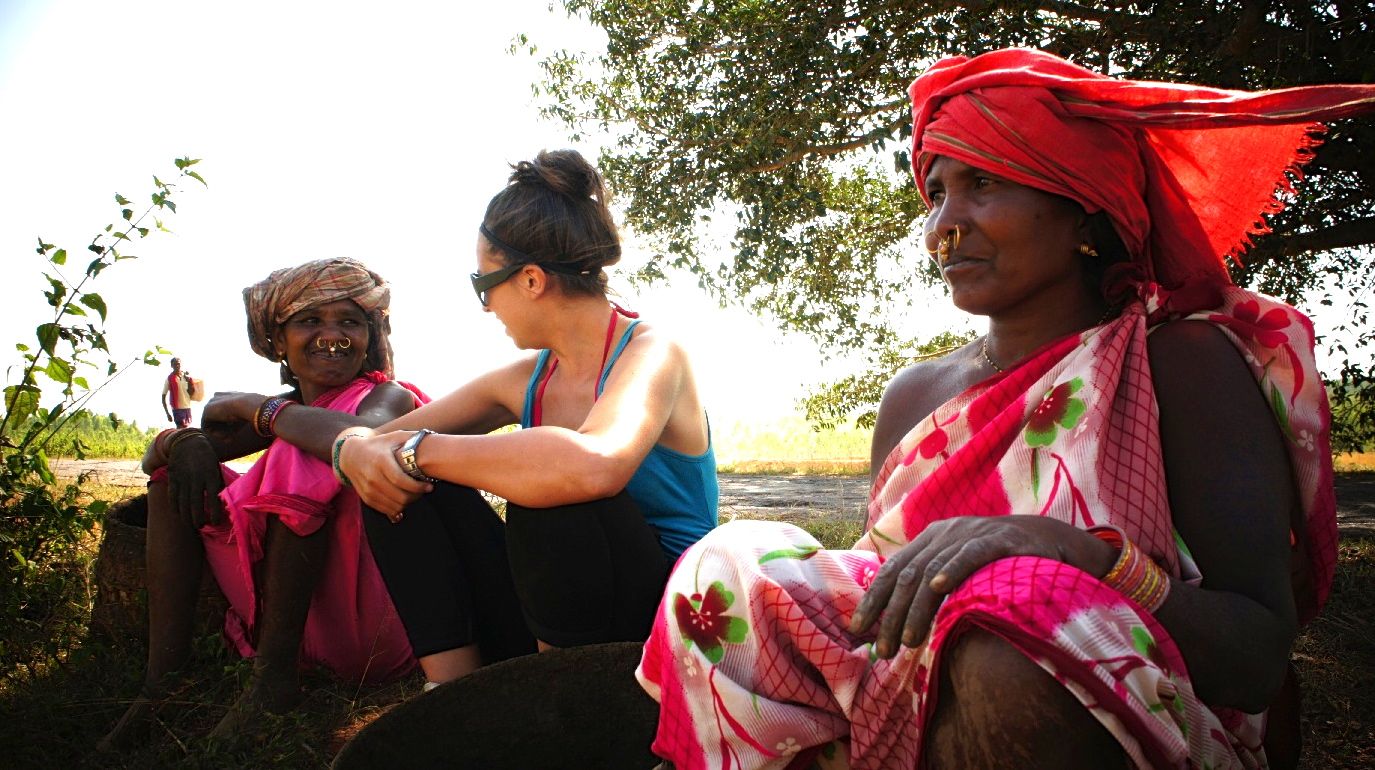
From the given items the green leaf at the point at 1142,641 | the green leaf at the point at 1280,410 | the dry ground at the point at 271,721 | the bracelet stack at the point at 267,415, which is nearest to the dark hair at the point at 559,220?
the bracelet stack at the point at 267,415

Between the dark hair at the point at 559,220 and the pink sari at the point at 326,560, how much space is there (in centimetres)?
87

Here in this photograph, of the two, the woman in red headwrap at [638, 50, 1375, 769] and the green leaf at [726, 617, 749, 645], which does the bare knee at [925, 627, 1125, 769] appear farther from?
the green leaf at [726, 617, 749, 645]

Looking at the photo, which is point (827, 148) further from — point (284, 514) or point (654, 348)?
point (284, 514)

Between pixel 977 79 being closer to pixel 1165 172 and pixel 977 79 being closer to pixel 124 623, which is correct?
pixel 1165 172

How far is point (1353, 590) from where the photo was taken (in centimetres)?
374

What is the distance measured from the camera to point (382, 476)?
2.38m

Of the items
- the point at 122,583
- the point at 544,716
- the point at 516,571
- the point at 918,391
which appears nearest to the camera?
the point at 544,716

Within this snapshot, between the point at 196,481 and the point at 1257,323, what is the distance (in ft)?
9.13

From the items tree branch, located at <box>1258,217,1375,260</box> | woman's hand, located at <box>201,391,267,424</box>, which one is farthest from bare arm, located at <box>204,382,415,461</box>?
tree branch, located at <box>1258,217,1375,260</box>

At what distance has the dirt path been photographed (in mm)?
5750

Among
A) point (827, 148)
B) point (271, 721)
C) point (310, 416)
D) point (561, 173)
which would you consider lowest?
point (271, 721)

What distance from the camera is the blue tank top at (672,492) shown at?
8.61ft

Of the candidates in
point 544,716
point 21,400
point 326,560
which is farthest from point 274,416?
point 544,716

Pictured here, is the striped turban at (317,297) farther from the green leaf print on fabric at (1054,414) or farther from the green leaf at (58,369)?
the green leaf print on fabric at (1054,414)
